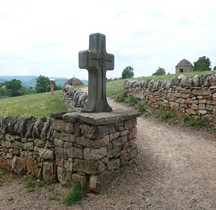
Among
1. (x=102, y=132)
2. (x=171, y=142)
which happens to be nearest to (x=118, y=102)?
(x=171, y=142)

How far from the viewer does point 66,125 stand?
4.91 metres

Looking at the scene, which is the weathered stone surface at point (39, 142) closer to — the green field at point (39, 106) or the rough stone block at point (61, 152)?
the rough stone block at point (61, 152)

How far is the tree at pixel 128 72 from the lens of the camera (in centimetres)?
3322

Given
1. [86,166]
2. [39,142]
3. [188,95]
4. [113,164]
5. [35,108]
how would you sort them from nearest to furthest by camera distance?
[86,166] → [113,164] → [39,142] → [188,95] → [35,108]

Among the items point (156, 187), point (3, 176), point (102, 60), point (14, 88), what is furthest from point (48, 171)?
point (14, 88)

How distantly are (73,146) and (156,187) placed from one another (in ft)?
5.41

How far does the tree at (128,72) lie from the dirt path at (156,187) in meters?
26.9

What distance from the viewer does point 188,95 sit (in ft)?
28.8

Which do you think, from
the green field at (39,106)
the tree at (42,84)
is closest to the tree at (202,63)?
the green field at (39,106)

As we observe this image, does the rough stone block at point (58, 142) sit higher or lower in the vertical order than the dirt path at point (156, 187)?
higher

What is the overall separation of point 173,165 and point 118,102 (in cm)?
772

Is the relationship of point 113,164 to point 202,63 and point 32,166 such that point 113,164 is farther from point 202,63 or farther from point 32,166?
point 202,63

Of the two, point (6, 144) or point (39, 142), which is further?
point (6, 144)

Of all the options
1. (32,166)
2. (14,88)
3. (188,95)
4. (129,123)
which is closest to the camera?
(129,123)
